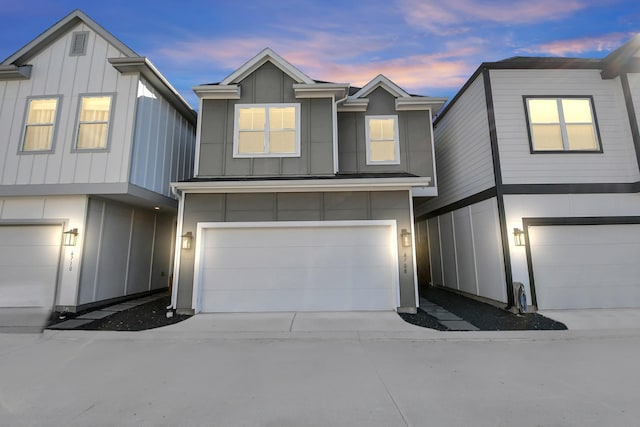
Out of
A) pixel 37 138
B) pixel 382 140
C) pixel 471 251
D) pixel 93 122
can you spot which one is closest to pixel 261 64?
pixel 382 140

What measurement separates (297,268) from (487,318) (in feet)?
13.7

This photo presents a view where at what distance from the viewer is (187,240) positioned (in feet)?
21.0

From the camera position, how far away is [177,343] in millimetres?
4543

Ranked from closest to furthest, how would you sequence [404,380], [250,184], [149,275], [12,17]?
[404,380], [250,184], [12,17], [149,275]

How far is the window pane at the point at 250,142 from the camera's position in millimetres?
7410

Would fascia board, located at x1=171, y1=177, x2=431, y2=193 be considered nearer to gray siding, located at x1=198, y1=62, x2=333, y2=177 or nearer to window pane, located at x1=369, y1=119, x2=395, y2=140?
gray siding, located at x1=198, y1=62, x2=333, y2=177

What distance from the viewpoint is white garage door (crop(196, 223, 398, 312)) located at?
20.8 ft

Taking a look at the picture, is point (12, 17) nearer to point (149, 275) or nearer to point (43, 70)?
point (43, 70)

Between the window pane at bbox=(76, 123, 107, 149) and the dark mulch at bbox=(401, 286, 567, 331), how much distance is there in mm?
8317

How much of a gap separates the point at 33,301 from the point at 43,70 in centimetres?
591

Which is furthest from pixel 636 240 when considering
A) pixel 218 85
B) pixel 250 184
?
pixel 218 85

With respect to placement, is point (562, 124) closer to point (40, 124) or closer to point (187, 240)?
point (187, 240)

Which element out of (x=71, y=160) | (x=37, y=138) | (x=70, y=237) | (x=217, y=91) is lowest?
(x=70, y=237)

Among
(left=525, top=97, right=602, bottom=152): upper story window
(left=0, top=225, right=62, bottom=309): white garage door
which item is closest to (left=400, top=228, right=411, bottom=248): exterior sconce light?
(left=525, top=97, right=602, bottom=152): upper story window
